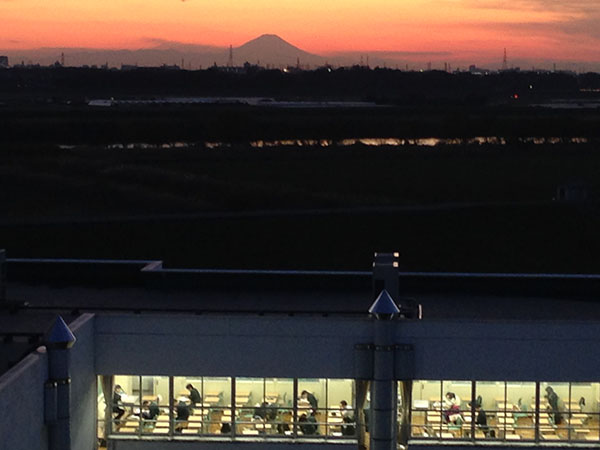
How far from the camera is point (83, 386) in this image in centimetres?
1157

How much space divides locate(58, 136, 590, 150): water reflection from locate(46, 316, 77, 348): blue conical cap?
59.4m

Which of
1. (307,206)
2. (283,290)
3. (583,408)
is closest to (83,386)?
(283,290)

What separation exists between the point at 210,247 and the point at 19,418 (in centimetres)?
1714

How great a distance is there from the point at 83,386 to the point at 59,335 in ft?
4.82

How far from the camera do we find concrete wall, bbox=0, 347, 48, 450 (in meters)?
9.14

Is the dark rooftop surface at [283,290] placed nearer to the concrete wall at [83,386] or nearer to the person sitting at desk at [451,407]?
the person sitting at desk at [451,407]

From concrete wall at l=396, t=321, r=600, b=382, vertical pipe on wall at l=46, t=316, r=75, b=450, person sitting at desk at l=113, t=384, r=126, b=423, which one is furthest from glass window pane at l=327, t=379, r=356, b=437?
vertical pipe on wall at l=46, t=316, r=75, b=450

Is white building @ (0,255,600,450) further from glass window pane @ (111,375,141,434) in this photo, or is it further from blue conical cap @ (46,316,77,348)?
blue conical cap @ (46,316,77,348)

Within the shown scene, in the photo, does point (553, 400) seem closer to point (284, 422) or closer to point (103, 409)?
point (284, 422)

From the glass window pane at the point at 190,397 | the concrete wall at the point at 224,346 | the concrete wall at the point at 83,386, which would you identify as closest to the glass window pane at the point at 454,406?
the concrete wall at the point at 224,346

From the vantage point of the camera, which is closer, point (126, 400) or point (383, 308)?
point (383, 308)

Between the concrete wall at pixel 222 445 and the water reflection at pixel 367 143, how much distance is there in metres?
57.5

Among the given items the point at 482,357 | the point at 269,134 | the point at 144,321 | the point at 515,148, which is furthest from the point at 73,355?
the point at 269,134

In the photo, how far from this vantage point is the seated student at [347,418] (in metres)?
12.2
